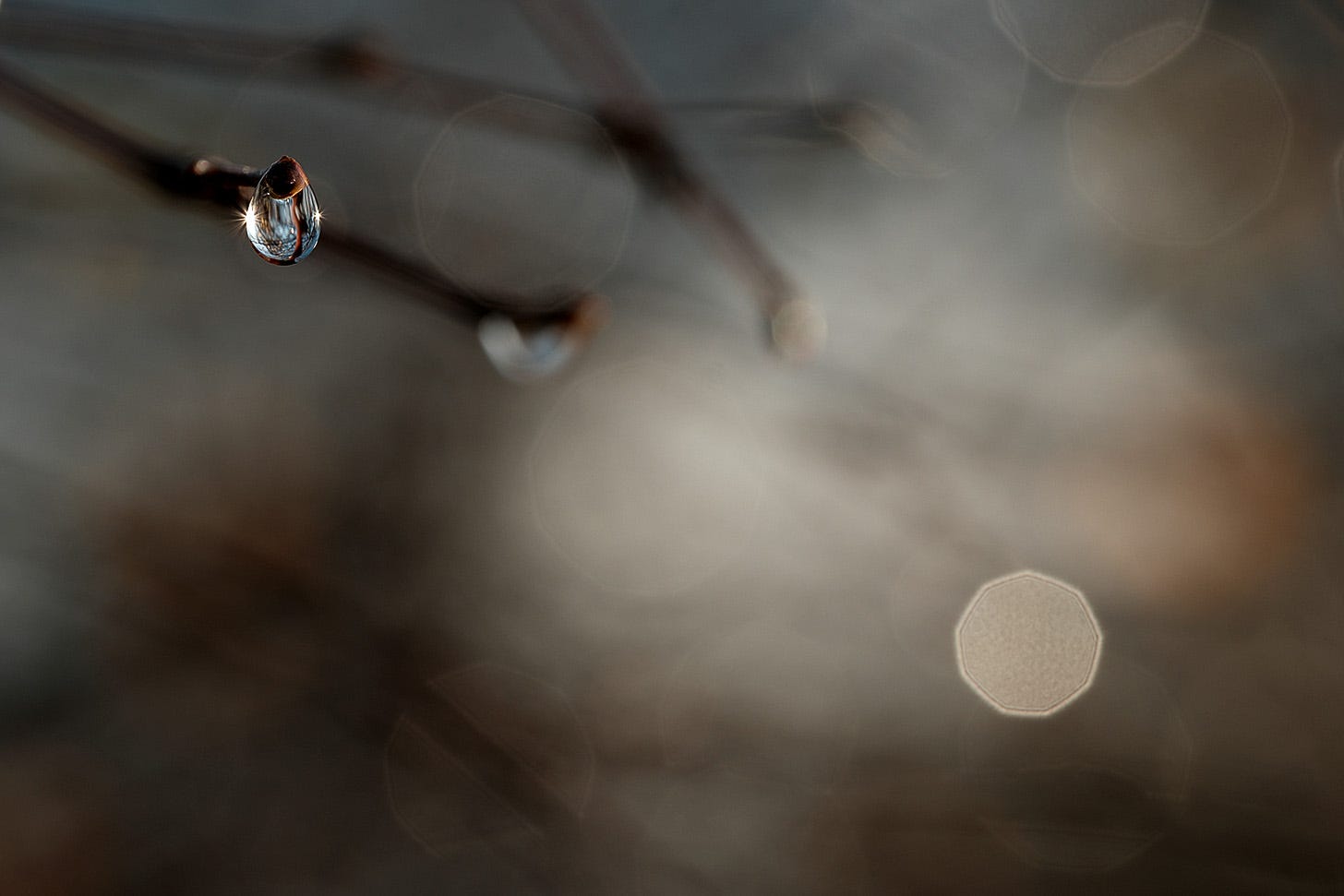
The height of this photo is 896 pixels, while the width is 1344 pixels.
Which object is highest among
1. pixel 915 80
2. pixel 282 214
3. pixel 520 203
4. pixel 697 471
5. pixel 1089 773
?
pixel 915 80

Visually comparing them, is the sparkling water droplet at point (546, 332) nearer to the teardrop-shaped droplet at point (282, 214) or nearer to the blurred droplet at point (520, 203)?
the teardrop-shaped droplet at point (282, 214)

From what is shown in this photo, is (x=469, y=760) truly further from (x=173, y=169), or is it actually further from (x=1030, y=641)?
(x=173, y=169)

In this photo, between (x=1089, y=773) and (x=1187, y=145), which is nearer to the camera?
(x=1187, y=145)

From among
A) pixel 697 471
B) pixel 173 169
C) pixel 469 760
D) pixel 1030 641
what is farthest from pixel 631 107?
pixel 469 760

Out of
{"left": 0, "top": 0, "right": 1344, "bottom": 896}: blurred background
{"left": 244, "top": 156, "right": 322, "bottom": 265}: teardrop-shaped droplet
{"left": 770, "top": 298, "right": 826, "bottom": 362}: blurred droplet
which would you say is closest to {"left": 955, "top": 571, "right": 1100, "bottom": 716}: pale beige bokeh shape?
{"left": 0, "top": 0, "right": 1344, "bottom": 896}: blurred background

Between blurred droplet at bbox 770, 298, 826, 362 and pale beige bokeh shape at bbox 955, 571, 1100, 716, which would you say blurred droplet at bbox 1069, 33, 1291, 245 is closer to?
blurred droplet at bbox 770, 298, 826, 362

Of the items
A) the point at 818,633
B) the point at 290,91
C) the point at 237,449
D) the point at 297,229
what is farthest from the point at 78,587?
the point at 297,229
